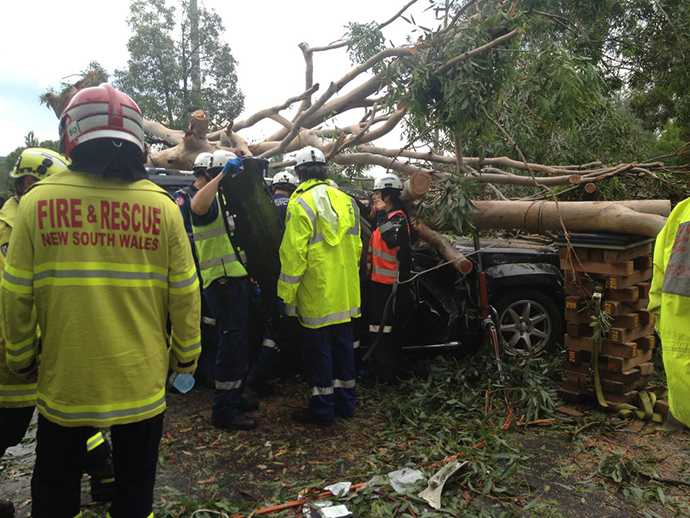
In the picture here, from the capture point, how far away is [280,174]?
5441 millimetres

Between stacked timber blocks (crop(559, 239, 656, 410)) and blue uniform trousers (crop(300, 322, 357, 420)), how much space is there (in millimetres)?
1848

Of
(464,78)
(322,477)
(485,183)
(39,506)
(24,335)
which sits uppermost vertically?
(464,78)

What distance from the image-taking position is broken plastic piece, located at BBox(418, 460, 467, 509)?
2.79m

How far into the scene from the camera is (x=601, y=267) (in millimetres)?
4059

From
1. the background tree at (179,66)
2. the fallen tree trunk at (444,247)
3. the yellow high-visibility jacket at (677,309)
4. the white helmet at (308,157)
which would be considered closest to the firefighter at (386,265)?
the fallen tree trunk at (444,247)

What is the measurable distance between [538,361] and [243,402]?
2.79 metres

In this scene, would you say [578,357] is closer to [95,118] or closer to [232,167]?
[232,167]

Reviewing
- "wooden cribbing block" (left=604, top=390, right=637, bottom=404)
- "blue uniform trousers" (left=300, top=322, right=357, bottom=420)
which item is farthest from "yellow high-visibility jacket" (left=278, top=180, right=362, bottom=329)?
"wooden cribbing block" (left=604, top=390, right=637, bottom=404)

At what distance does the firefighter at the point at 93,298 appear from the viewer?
1923 mm

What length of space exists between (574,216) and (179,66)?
17907mm

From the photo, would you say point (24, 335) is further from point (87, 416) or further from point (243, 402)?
point (243, 402)

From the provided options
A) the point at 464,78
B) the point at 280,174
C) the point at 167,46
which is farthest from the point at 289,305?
the point at 167,46

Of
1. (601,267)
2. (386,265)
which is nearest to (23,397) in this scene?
(386,265)

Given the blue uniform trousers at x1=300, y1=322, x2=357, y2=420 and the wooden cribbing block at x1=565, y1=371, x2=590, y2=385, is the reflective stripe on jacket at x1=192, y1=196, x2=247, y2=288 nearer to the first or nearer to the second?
the blue uniform trousers at x1=300, y1=322, x2=357, y2=420
